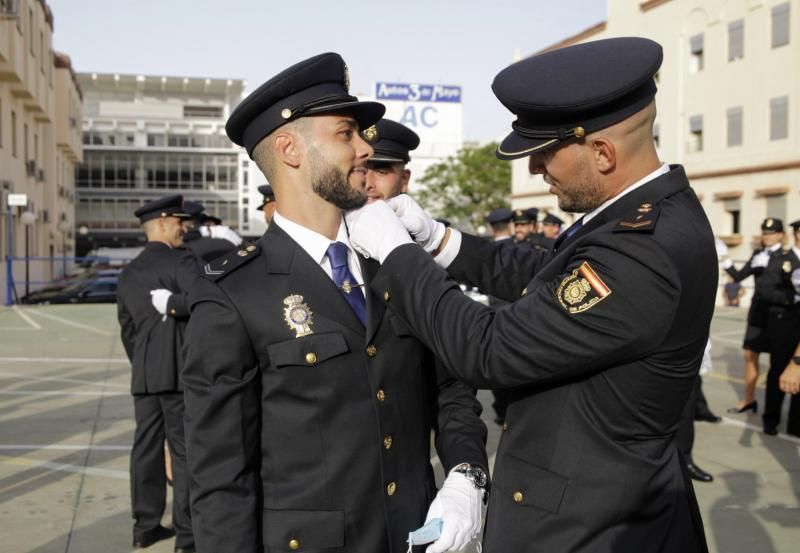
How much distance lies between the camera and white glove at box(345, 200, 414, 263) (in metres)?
2.13

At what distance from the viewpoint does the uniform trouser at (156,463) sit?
4.92 meters

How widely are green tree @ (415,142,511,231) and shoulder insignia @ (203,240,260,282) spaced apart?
4312 cm

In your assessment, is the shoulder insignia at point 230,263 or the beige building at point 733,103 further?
the beige building at point 733,103

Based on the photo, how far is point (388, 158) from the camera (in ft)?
11.9

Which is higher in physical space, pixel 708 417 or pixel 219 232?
pixel 219 232

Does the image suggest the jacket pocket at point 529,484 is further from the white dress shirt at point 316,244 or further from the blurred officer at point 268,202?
the blurred officer at point 268,202

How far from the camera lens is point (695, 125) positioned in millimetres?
29719

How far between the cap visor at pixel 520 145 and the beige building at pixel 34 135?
18089mm

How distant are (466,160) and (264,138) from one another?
43.7 meters

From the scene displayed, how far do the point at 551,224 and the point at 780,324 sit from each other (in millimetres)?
4321

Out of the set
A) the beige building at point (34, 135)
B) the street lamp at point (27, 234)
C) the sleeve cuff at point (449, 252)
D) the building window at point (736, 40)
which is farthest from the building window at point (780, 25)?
the sleeve cuff at point (449, 252)

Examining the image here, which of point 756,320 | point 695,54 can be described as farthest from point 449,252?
point 695,54

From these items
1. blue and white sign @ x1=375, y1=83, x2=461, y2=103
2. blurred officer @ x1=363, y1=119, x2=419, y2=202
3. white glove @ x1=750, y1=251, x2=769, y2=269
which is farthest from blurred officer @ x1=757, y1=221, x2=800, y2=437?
blue and white sign @ x1=375, y1=83, x2=461, y2=103

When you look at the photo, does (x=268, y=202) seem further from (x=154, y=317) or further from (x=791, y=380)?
(x=791, y=380)
